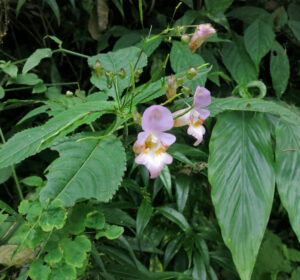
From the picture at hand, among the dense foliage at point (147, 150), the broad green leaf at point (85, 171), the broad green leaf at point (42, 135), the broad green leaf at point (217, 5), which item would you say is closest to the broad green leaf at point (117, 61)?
the dense foliage at point (147, 150)

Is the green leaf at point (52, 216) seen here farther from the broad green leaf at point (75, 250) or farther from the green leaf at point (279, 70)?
the green leaf at point (279, 70)

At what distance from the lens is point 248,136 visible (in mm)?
1104

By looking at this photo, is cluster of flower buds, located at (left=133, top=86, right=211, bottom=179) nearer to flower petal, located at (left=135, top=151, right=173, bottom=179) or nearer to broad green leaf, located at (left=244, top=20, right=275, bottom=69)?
flower petal, located at (left=135, top=151, right=173, bottom=179)

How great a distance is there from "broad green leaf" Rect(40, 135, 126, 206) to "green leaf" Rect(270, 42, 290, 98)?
3.20 ft

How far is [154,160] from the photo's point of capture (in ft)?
2.44

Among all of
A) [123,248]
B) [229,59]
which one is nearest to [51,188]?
[123,248]

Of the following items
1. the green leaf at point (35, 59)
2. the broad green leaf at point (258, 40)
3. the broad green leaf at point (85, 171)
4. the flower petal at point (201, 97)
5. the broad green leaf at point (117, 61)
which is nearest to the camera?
the broad green leaf at point (85, 171)

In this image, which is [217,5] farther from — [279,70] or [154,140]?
[154,140]

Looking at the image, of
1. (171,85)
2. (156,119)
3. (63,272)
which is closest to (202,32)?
(171,85)

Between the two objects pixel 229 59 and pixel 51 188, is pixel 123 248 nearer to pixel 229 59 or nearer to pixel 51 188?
pixel 51 188

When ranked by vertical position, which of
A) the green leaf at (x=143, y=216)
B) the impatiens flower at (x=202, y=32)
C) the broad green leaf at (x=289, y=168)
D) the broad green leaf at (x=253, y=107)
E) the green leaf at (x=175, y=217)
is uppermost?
the impatiens flower at (x=202, y=32)

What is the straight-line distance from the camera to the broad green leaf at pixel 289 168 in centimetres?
99

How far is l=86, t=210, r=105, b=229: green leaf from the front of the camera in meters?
0.84

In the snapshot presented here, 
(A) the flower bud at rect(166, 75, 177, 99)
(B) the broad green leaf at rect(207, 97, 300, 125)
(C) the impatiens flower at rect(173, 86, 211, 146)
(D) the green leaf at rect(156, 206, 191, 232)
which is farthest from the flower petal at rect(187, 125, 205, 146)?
(D) the green leaf at rect(156, 206, 191, 232)
